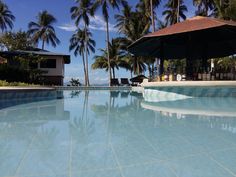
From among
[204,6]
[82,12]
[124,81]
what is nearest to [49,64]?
[124,81]

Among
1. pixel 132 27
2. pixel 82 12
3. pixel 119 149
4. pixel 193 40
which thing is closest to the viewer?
pixel 119 149

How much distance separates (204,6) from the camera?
32.4m

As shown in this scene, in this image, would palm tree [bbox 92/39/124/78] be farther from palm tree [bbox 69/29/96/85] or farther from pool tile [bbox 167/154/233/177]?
pool tile [bbox 167/154/233/177]

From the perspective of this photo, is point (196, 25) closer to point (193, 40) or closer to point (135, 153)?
point (193, 40)

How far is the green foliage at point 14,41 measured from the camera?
115 feet

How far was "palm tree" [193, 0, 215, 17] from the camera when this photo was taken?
3130cm

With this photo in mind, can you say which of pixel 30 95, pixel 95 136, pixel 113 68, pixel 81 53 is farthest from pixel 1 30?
pixel 95 136

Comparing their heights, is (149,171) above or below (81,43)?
below

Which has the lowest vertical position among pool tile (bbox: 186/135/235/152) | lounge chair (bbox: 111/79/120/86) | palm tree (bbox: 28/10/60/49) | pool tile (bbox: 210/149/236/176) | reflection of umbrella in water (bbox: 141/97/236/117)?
pool tile (bbox: 210/149/236/176)

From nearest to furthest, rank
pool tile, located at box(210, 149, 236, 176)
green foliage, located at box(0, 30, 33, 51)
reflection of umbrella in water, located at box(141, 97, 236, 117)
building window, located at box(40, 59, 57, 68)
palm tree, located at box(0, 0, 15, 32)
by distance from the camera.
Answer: pool tile, located at box(210, 149, 236, 176), reflection of umbrella in water, located at box(141, 97, 236, 117), building window, located at box(40, 59, 57, 68), green foliage, located at box(0, 30, 33, 51), palm tree, located at box(0, 0, 15, 32)

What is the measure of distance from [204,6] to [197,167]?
32237mm

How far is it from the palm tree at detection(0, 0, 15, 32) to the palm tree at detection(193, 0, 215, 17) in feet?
89.2

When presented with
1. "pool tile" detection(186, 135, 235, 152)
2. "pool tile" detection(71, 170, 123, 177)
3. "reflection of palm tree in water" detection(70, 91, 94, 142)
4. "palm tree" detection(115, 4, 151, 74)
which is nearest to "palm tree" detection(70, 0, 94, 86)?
"palm tree" detection(115, 4, 151, 74)

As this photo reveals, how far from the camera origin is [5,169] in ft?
11.3
